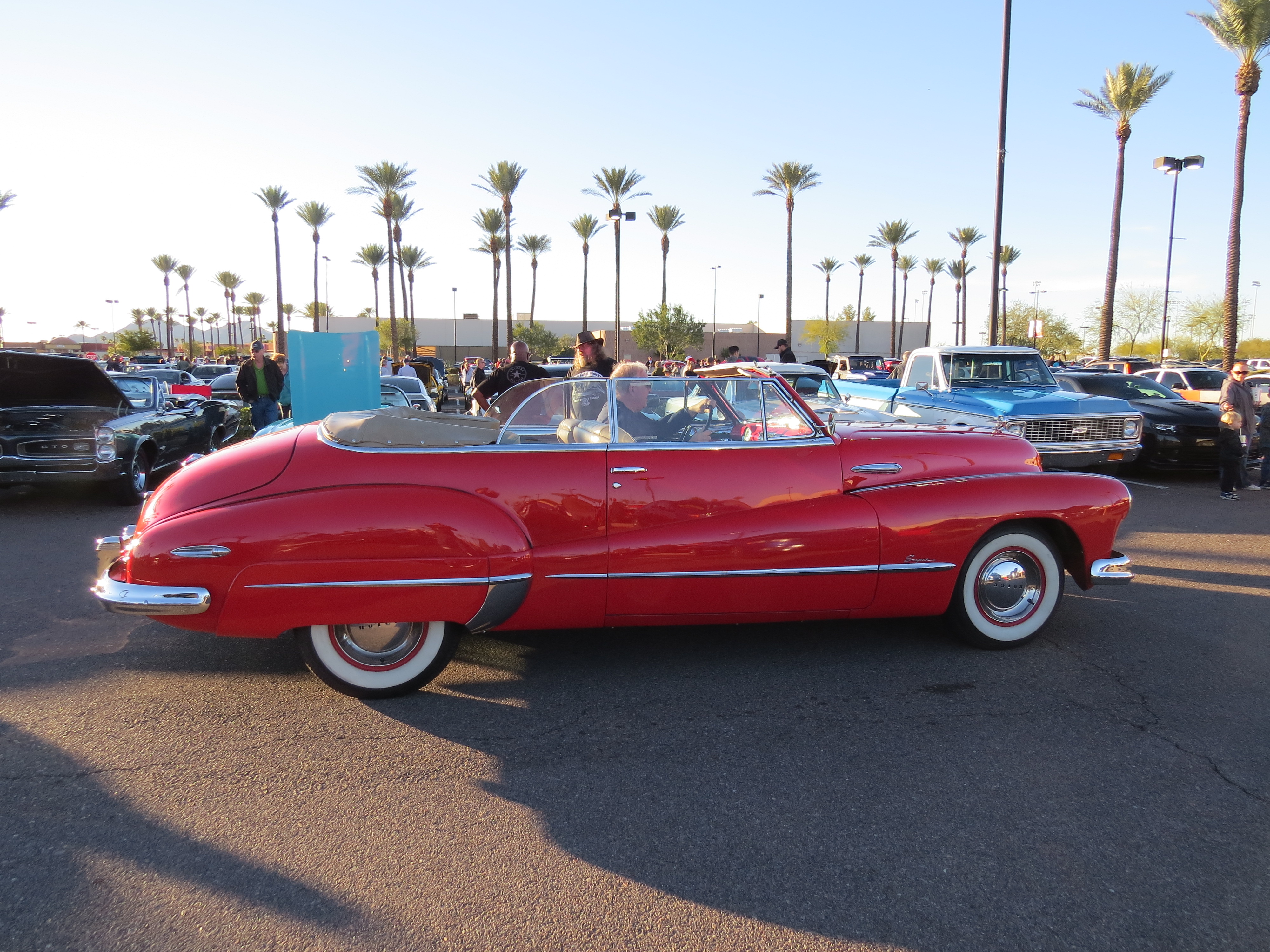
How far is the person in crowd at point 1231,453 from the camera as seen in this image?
925 centimetres

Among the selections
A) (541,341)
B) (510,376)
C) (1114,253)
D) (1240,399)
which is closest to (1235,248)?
(1114,253)

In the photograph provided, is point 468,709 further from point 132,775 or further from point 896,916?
point 896,916

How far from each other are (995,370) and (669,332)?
47.7 m

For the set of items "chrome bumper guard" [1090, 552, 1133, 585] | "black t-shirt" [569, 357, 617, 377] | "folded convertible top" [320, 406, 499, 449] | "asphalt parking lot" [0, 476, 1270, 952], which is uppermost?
"black t-shirt" [569, 357, 617, 377]

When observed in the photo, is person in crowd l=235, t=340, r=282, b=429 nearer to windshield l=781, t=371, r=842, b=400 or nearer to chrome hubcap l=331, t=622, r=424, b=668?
windshield l=781, t=371, r=842, b=400

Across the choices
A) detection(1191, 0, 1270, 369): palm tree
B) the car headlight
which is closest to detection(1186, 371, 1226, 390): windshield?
detection(1191, 0, 1270, 369): palm tree

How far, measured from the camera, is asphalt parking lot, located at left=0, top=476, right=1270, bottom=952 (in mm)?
2262

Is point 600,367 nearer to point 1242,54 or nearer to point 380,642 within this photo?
point 380,642

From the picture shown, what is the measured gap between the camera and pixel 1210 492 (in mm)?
10094

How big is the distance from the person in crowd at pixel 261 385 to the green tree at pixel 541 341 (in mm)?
49985

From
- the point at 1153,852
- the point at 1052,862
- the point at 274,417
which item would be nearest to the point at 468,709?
the point at 1052,862

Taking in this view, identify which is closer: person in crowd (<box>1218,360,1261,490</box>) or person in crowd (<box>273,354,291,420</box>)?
person in crowd (<box>1218,360,1261,490</box>)

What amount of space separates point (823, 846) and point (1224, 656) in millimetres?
3005

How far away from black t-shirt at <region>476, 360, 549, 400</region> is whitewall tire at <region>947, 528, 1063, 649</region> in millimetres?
5708
